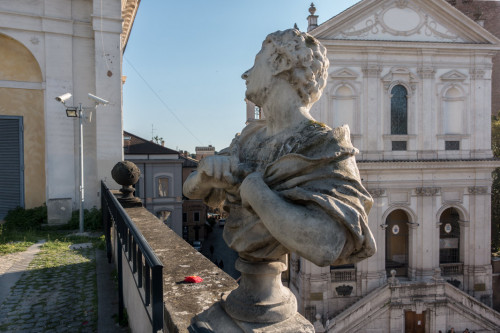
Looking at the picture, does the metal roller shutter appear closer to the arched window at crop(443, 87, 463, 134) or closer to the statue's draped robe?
the statue's draped robe

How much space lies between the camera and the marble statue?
124 cm

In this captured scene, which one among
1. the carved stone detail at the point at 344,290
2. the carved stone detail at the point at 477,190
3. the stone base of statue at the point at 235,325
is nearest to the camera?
the stone base of statue at the point at 235,325

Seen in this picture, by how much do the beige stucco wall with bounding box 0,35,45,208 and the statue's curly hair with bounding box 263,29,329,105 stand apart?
33.7 ft

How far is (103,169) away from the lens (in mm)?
9930

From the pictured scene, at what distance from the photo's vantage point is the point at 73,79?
985cm

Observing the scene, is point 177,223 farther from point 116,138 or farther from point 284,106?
point 284,106

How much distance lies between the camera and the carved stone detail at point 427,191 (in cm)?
2003

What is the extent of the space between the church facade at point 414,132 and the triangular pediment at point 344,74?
5cm

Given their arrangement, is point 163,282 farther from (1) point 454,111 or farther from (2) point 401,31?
(1) point 454,111

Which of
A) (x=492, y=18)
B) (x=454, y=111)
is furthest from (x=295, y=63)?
(x=492, y=18)

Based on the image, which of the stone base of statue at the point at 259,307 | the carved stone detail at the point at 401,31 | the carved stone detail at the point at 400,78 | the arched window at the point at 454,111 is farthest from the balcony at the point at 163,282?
the arched window at the point at 454,111

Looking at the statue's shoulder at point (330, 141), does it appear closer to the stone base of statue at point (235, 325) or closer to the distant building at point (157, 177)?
the stone base of statue at point (235, 325)

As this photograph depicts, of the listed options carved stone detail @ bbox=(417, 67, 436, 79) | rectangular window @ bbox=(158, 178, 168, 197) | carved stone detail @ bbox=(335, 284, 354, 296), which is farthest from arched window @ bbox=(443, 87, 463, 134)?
rectangular window @ bbox=(158, 178, 168, 197)

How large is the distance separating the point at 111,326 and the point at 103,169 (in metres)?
6.62
